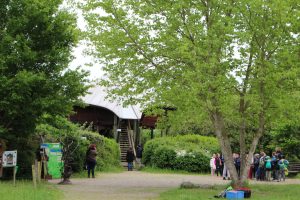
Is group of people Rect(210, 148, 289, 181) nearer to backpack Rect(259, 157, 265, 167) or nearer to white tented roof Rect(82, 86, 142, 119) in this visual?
backpack Rect(259, 157, 265, 167)

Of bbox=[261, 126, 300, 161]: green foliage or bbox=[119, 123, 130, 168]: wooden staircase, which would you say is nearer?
bbox=[261, 126, 300, 161]: green foliage

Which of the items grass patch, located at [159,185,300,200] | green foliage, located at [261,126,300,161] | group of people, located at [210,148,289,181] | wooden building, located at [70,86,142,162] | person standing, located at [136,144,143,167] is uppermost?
wooden building, located at [70,86,142,162]

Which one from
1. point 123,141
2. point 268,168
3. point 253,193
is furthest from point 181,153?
point 253,193

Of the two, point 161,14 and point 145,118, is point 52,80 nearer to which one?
point 161,14

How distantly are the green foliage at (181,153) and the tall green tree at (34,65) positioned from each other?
13585 mm

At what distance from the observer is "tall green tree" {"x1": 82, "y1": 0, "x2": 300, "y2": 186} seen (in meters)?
17.9

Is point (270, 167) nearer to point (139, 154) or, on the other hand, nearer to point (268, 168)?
point (268, 168)

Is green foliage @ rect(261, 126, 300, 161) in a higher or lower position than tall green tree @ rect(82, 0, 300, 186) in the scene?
lower

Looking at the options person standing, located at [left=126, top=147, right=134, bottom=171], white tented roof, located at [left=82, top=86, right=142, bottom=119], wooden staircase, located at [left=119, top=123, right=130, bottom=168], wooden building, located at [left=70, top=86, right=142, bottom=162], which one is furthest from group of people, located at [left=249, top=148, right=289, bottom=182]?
wooden staircase, located at [left=119, top=123, right=130, bottom=168]

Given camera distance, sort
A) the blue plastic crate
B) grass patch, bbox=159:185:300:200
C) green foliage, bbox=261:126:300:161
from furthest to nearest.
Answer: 1. green foliage, bbox=261:126:300:161
2. grass patch, bbox=159:185:300:200
3. the blue plastic crate

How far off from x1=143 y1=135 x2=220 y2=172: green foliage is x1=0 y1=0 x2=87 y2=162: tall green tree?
13585 mm

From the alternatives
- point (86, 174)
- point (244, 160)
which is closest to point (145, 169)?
point (86, 174)

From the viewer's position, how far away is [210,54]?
1811cm

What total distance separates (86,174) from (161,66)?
32.6 feet
